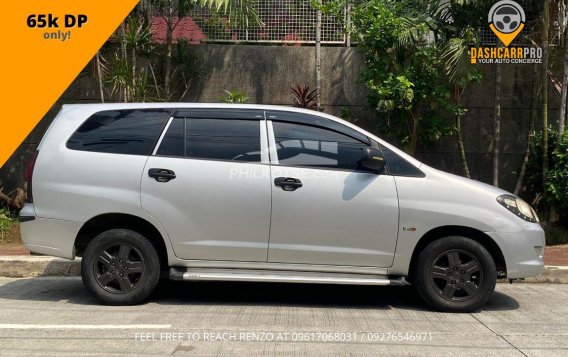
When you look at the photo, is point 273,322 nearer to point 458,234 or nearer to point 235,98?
point 458,234

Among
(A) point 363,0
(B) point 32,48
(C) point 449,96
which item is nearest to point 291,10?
(A) point 363,0

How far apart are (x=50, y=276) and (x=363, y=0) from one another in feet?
20.1

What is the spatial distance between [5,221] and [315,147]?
19.9ft

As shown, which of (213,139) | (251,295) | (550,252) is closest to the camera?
(213,139)

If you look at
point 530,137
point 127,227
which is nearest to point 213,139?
point 127,227

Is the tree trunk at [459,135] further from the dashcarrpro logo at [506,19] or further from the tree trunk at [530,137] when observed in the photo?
the dashcarrpro logo at [506,19]

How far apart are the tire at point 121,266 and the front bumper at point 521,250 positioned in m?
3.27

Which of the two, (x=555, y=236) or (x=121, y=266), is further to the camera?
(x=555, y=236)

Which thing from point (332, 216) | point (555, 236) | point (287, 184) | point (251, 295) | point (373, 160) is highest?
point (373, 160)

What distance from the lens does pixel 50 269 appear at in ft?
25.4

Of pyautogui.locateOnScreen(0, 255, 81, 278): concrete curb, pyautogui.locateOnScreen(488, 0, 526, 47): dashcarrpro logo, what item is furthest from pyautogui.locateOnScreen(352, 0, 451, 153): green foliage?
pyautogui.locateOnScreen(0, 255, 81, 278): concrete curb

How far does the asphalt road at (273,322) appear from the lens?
16.6 ft

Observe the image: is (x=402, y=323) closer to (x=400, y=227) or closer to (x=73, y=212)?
(x=400, y=227)

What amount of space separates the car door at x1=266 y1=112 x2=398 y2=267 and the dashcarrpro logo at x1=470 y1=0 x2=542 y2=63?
4940 millimetres
